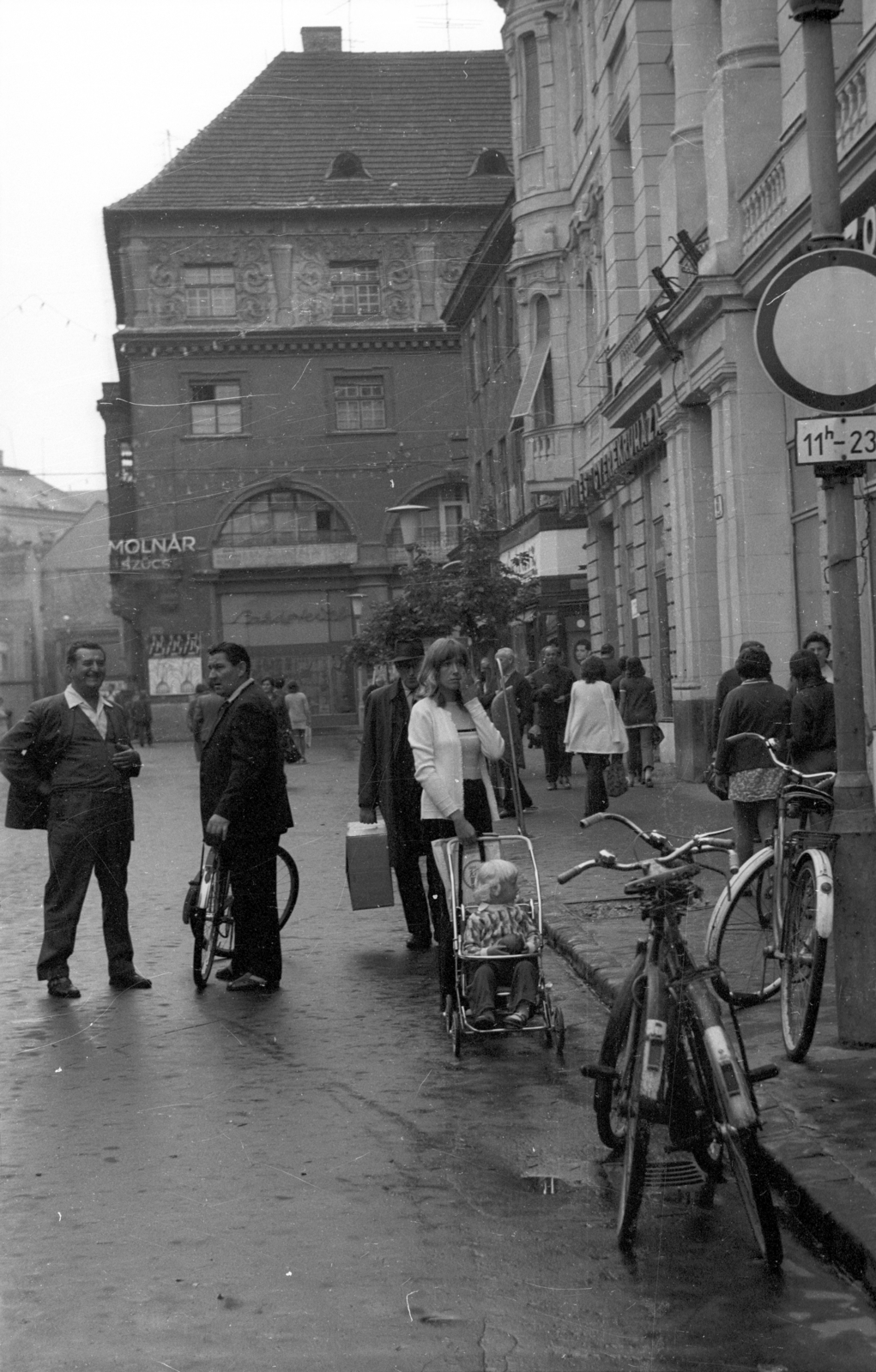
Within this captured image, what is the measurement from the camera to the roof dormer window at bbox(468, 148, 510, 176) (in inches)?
2248

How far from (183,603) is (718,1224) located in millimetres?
53112

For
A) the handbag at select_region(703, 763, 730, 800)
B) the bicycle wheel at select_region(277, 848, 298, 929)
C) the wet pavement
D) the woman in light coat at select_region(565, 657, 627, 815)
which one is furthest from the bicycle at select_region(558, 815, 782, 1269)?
the woman in light coat at select_region(565, 657, 627, 815)

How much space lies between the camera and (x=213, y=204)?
55.9 metres

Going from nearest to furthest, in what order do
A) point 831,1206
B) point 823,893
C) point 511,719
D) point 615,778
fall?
1. point 831,1206
2. point 823,893
3. point 511,719
4. point 615,778

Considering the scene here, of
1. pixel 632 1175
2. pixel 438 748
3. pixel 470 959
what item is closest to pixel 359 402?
pixel 438 748

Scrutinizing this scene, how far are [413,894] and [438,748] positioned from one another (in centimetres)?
246

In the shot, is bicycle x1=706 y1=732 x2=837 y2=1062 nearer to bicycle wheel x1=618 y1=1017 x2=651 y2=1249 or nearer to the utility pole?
the utility pole

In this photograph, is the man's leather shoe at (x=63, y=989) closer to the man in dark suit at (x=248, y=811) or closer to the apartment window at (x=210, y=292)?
the man in dark suit at (x=248, y=811)

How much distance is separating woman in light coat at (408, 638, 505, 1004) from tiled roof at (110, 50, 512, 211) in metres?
49.1

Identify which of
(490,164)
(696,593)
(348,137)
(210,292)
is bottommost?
(696,593)

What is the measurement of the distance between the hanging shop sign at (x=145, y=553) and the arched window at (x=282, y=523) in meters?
1.49

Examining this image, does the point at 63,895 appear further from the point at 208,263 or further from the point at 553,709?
the point at 208,263

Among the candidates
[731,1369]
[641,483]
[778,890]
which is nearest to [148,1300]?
[731,1369]

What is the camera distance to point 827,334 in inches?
260
